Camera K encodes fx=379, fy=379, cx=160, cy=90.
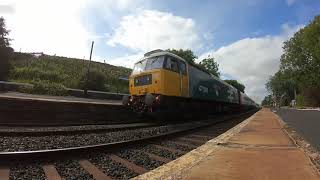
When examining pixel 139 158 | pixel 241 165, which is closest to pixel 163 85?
pixel 139 158

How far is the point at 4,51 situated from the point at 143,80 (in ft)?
81.2

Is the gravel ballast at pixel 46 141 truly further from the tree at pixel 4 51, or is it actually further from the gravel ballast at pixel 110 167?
the tree at pixel 4 51

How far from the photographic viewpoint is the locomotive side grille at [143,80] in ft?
54.5

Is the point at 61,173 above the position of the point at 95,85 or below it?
below

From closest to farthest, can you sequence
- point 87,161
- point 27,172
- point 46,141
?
point 27,172 → point 87,161 → point 46,141

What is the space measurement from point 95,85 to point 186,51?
37925 mm

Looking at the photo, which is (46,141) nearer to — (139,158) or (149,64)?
(139,158)

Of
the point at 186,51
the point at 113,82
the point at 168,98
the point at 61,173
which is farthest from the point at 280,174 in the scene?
the point at 186,51

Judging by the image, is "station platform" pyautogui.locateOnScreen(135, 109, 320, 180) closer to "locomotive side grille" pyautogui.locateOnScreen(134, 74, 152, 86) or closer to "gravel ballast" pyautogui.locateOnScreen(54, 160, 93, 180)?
"gravel ballast" pyautogui.locateOnScreen(54, 160, 93, 180)

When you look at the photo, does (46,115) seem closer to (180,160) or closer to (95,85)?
(180,160)

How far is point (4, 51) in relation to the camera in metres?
36.9

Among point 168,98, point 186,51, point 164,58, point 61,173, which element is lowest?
point 61,173

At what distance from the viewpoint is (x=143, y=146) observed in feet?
30.2

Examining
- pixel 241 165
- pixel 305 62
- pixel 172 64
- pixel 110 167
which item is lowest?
pixel 110 167
